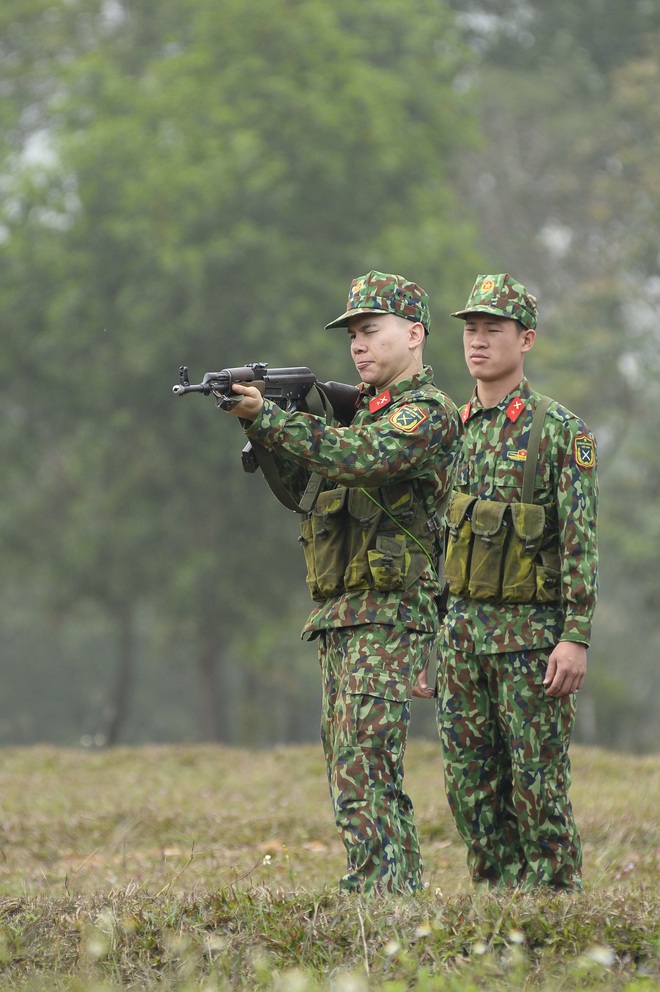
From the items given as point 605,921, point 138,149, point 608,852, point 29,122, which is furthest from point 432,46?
point 605,921

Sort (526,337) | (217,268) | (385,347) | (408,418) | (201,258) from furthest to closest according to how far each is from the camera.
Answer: (217,268) → (201,258) → (526,337) → (385,347) → (408,418)

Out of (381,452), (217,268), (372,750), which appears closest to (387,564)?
(381,452)

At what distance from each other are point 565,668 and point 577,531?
0.49m

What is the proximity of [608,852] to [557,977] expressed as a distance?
3485mm

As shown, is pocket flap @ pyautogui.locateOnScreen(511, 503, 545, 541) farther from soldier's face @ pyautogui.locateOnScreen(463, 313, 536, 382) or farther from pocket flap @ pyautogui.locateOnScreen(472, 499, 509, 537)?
soldier's face @ pyautogui.locateOnScreen(463, 313, 536, 382)

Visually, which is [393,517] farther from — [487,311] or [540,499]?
[487,311]

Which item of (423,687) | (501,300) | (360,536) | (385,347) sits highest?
(501,300)

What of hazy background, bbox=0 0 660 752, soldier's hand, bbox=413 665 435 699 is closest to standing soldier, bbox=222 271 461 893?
soldier's hand, bbox=413 665 435 699

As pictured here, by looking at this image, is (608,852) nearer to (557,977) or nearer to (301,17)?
(557,977)

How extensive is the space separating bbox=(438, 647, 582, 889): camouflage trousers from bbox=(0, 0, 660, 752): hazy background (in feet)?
40.5

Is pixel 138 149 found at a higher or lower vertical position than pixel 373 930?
higher

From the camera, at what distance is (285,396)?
530 cm

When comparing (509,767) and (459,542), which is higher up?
(459,542)

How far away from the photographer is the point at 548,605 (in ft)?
18.1
